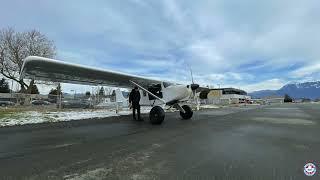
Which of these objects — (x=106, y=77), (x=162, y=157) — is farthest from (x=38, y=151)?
(x=106, y=77)

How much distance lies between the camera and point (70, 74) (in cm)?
1262

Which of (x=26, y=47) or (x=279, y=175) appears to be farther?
(x=26, y=47)

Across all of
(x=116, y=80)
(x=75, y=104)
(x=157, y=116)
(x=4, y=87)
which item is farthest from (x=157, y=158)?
(x=4, y=87)

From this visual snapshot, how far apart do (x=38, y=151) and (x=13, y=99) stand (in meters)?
26.3

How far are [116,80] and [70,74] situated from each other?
329 centimetres

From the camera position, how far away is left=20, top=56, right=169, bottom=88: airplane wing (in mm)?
9984

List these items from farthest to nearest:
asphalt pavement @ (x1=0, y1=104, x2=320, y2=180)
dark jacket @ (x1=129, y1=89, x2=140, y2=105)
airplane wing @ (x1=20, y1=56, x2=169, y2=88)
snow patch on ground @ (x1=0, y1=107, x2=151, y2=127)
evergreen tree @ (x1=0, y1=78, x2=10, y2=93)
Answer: evergreen tree @ (x1=0, y1=78, x2=10, y2=93) < dark jacket @ (x1=129, y1=89, x2=140, y2=105) < snow patch on ground @ (x1=0, y1=107, x2=151, y2=127) < airplane wing @ (x1=20, y1=56, x2=169, y2=88) < asphalt pavement @ (x1=0, y1=104, x2=320, y2=180)

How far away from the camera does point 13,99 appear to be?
28547mm

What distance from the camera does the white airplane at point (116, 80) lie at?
10.6 meters

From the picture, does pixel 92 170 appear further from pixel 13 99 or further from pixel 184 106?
pixel 13 99

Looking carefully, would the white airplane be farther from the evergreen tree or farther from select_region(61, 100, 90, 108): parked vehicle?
the evergreen tree

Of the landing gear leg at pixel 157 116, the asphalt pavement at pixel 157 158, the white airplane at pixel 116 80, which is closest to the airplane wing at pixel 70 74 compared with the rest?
the white airplane at pixel 116 80

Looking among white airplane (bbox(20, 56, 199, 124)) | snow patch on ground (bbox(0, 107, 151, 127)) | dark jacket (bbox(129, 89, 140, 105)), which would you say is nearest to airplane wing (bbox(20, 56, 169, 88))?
white airplane (bbox(20, 56, 199, 124))

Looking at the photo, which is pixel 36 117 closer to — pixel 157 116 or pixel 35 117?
pixel 35 117
